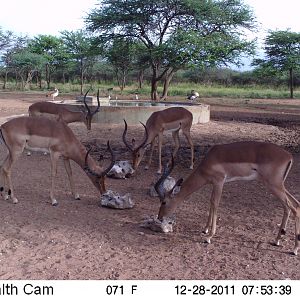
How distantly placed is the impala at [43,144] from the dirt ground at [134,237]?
356 millimetres

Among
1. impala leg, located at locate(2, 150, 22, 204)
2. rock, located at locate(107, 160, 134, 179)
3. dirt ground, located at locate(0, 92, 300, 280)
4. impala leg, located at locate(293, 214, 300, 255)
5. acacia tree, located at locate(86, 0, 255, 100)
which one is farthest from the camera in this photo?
acacia tree, located at locate(86, 0, 255, 100)

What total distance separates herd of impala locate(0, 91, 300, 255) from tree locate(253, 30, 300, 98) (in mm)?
29305

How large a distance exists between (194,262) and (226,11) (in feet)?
73.8

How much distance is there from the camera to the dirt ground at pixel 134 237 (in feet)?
13.9

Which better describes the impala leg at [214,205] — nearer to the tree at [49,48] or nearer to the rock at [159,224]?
the rock at [159,224]

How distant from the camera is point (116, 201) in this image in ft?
20.0

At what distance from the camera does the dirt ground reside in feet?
13.9

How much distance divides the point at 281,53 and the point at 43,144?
1360 inches

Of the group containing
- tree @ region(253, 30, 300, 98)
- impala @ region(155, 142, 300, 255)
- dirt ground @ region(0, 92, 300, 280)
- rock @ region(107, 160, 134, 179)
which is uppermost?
tree @ region(253, 30, 300, 98)

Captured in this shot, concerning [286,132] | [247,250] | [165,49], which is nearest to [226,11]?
[165,49]

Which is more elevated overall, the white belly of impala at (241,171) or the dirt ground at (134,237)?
the white belly of impala at (241,171)

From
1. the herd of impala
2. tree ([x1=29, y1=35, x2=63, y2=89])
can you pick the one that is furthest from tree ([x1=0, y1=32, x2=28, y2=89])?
the herd of impala

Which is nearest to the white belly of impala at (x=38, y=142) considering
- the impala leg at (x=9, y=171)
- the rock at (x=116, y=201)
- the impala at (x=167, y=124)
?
the impala leg at (x=9, y=171)

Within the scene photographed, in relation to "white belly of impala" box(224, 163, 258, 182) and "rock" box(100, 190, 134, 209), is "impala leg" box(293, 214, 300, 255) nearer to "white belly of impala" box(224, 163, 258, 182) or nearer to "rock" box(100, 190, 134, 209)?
"white belly of impala" box(224, 163, 258, 182)
